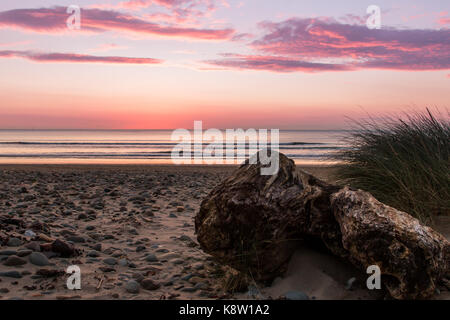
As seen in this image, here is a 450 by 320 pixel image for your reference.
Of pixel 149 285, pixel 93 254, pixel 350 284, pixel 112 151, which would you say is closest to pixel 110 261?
pixel 93 254

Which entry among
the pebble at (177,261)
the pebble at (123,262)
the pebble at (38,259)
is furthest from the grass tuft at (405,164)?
the pebble at (38,259)

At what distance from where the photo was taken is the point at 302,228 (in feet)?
11.9

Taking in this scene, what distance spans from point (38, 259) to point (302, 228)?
284cm

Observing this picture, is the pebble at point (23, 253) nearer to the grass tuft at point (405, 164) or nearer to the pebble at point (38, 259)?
the pebble at point (38, 259)

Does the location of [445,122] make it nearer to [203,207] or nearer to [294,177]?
[294,177]

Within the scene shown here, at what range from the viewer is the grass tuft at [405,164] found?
16.7 feet

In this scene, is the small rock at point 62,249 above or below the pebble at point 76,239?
above

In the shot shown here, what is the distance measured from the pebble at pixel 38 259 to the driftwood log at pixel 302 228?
1.73 meters

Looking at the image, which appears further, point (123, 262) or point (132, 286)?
point (123, 262)

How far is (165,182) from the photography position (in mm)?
12383

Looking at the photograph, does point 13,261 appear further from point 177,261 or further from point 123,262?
point 177,261

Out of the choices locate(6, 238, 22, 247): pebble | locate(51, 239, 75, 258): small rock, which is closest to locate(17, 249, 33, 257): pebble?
locate(51, 239, 75, 258): small rock

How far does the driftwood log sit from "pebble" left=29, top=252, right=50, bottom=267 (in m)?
1.73
